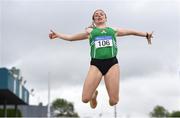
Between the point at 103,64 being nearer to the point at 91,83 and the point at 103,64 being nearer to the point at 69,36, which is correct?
the point at 91,83

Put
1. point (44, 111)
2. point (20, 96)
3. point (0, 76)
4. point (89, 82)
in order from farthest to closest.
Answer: point (44, 111)
point (20, 96)
point (0, 76)
point (89, 82)

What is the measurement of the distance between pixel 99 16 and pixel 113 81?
1.38m

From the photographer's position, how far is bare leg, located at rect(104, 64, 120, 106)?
37.8 feet

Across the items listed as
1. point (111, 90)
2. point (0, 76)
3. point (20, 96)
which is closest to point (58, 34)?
point (111, 90)

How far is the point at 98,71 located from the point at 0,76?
98.3 feet

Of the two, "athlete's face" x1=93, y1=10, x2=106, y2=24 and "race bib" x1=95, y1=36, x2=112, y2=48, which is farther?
"athlete's face" x1=93, y1=10, x2=106, y2=24

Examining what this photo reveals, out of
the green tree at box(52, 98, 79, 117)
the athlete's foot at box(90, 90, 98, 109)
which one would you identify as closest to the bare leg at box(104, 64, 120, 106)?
the athlete's foot at box(90, 90, 98, 109)

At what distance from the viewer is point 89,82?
1144 centimetres

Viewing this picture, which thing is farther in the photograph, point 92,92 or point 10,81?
point 10,81

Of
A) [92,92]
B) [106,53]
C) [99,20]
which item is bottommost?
[92,92]

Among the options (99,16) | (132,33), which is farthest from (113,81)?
(99,16)

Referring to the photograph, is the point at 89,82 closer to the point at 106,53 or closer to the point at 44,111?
the point at 106,53

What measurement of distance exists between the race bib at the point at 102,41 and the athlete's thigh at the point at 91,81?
18.6 inches

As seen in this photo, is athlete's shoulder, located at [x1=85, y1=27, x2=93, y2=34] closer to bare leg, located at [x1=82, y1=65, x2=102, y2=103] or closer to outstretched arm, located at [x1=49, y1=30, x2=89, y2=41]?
outstretched arm, located at [x1=49, y1=30, x2=89, y2=41]
